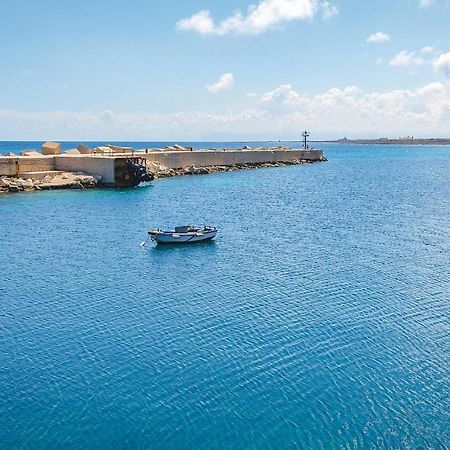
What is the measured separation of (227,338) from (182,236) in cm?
1985

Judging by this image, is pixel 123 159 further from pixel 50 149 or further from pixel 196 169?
pixel 196 169

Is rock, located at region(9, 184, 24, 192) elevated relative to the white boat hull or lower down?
elevated

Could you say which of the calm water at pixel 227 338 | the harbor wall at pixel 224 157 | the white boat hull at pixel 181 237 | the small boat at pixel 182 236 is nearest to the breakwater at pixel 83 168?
the harbor wall at pixel 224 157

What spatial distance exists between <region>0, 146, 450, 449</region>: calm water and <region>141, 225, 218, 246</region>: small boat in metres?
1.12

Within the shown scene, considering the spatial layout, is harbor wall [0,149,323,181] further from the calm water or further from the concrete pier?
the calm water

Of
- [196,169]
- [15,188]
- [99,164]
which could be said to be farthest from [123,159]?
[196,169]

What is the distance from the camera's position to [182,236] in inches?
1679

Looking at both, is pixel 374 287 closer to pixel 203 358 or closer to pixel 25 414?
pixel 203 358

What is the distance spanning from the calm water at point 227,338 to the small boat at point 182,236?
1.12m

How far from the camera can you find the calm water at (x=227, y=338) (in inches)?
674

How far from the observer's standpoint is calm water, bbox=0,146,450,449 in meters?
17.1

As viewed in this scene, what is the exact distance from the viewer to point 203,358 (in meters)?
21.6

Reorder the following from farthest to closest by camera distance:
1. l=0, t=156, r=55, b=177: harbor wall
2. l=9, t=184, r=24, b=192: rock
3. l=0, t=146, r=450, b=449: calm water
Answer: l=0, t=156, r=55, b=177: harbor wall < l=9, t=184, r=24, b=192: rock < l=0, t=146, r=450, b=449: calm water

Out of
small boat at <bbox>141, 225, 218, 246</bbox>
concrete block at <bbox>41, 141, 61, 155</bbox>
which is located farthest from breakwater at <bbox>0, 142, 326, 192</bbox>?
small boat at <bbox>141, 225, 218, 246</bbox>
